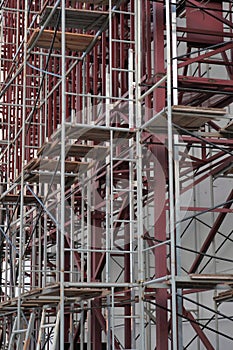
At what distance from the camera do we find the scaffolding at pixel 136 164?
11680mm

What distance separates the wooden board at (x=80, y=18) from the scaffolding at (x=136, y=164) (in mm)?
29

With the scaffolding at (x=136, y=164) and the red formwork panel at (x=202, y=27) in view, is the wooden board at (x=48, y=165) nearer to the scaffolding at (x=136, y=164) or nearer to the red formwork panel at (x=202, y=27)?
the scaffolding at (x=136, y=164)

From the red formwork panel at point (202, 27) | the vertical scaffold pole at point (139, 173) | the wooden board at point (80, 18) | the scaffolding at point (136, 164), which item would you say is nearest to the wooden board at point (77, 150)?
the scaffolding at point (136, 164)

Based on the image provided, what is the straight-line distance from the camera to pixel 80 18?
47.5 ft

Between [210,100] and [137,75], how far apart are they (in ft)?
5.77

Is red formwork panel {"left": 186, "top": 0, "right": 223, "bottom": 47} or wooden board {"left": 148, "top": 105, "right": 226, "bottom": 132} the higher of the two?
red formwork panel {"left": 186, "top": 0, "right": 223, "bottom": 47}

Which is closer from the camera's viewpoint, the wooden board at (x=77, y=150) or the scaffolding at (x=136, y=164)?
the scaffolding at (x=136, y=164)

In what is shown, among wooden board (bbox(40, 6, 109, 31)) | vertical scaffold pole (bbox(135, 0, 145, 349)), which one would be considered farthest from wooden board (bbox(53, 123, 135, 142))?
wooden board (bbox(40, 6, 109, 31))

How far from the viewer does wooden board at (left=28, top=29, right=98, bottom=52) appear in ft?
48.5

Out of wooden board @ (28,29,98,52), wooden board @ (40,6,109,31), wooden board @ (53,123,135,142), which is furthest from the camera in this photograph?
wooden board @ (28,29,98,52)

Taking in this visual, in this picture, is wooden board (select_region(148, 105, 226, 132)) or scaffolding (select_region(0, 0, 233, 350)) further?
scaffolding (select_region(0, 0, 233, 350))

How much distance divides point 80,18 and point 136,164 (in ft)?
10.5

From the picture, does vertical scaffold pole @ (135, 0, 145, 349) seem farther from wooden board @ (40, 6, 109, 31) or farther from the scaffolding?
wooden board @ (40, 6, 109, 31)

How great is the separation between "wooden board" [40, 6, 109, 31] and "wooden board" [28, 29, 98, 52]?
205mm
